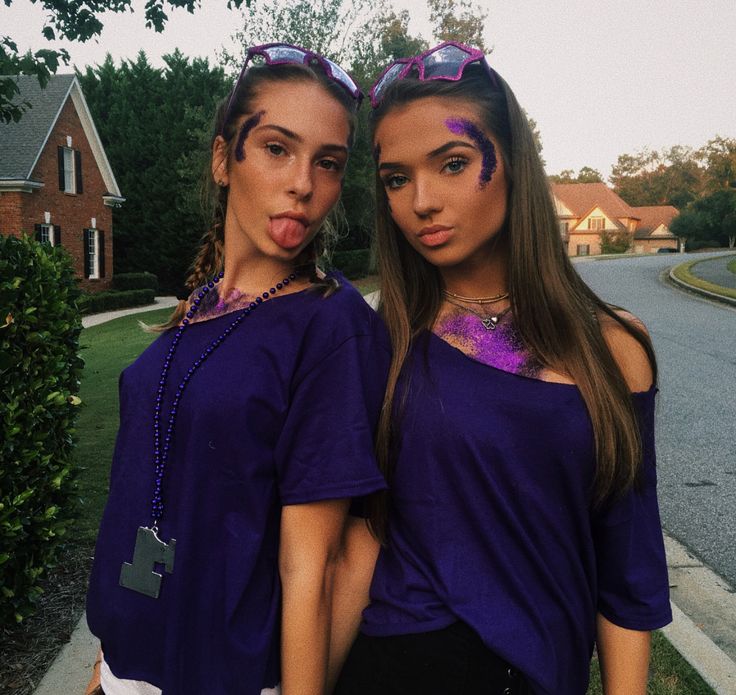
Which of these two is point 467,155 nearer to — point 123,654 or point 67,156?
point 123,654

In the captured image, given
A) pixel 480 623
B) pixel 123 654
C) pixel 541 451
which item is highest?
pixel 541 451

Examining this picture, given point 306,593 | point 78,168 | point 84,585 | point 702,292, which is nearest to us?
point 306,593

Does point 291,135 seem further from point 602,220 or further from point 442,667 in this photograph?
point 602,220

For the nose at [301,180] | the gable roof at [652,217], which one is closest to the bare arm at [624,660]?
the nose at [301,180]

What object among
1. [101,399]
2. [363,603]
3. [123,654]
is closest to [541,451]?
[363,603]

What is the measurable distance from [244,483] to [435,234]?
728 mm

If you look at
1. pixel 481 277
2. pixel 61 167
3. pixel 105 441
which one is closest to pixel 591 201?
pixel 61 167

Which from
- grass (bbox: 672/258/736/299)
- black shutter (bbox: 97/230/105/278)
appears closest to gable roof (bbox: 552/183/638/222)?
grass (bbox: 672/258/736/299)

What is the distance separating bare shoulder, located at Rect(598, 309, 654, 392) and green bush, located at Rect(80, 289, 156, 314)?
23433 millimetres

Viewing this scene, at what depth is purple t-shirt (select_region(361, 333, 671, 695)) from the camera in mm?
1463

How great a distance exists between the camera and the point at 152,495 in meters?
1.50

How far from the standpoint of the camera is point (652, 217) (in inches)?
3095

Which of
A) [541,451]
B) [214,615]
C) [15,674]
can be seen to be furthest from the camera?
[15,674]

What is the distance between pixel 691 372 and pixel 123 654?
33.1 ft
